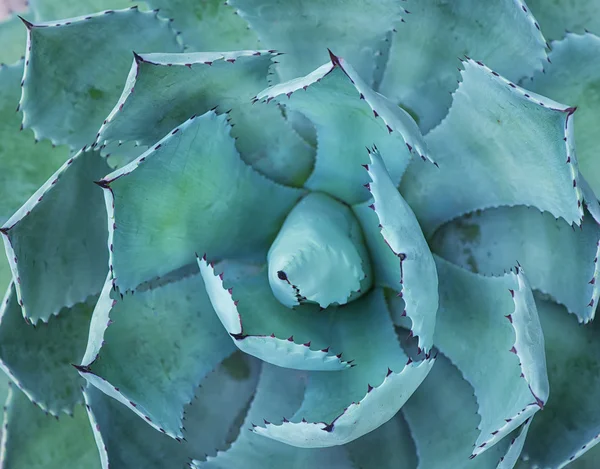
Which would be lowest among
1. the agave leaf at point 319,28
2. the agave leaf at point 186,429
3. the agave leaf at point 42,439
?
the agave leaf at point 42,439

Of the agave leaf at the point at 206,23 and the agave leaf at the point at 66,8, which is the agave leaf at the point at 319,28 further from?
the agave leaf at the point at 66,8

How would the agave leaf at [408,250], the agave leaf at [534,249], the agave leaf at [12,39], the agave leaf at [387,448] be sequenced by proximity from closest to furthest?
the agave leaf at [408,250] < the agave leaf at [534,249] < the agave leaf at [387,448] < the agave leaf at [12,39]

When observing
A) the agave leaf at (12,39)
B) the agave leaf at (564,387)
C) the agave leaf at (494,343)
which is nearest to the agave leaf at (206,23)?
the agave leaf at (12,39)

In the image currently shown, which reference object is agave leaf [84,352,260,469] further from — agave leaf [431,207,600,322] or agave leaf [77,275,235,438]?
agave leaf [431,207,600,322]

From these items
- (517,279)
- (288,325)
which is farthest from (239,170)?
(517,279)

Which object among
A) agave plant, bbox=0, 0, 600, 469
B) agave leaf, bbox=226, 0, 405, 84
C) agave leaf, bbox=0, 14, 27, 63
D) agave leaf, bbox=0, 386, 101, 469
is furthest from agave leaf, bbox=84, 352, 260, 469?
agave leaf, bbox=0, 14, 27, 63

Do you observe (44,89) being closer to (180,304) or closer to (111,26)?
(111,26)
